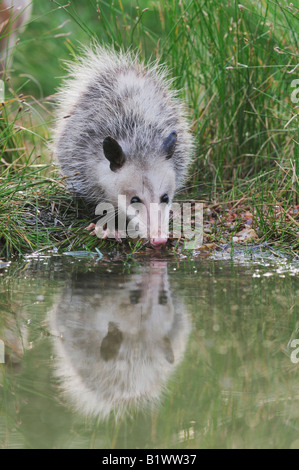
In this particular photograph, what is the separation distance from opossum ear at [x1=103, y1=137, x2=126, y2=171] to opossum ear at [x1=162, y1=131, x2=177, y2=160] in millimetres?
309

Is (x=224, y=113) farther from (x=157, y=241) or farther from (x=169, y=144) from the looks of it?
(x=157, y=241)

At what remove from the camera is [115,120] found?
4582mm

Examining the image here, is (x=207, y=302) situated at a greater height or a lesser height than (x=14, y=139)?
lesser

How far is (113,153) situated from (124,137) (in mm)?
293

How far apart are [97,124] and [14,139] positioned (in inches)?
31.3

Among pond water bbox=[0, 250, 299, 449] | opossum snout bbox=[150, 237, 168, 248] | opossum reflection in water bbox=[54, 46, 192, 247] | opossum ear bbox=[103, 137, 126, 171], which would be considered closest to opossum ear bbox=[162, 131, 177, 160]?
opossum reflection in water bbox=[54, 46, 192, 247]

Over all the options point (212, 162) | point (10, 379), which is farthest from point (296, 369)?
point (212, 162)

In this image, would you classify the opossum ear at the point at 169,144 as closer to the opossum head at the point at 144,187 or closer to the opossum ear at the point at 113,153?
the opossum head at the point at 144,187

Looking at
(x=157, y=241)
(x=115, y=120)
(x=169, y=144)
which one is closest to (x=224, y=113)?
(x=169, y=144)

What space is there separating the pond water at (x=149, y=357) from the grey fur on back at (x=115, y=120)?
0.93 m

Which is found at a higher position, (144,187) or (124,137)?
(124,137)

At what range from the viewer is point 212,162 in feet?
17.3

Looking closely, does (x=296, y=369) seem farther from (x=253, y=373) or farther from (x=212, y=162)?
(x=212, y=162)

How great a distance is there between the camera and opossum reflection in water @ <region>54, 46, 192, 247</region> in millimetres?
4258
